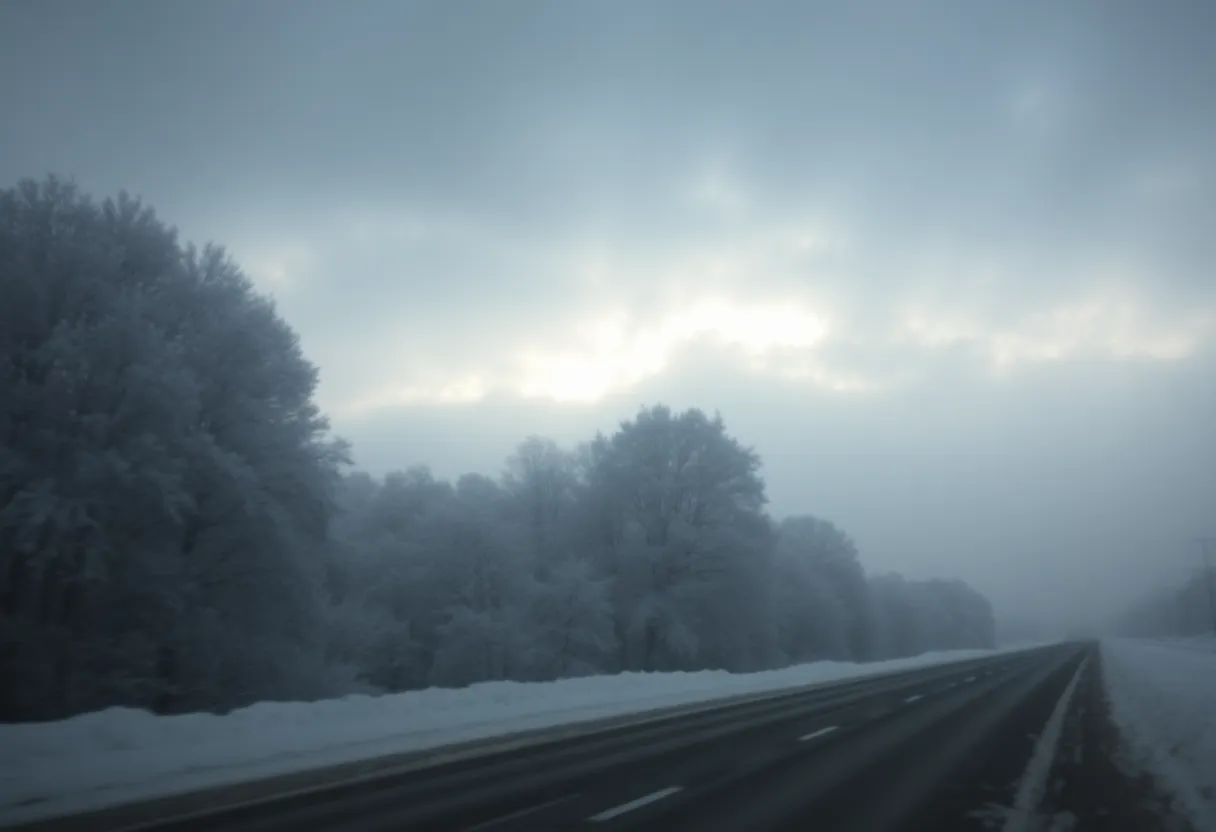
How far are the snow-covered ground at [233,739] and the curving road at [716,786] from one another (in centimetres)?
88

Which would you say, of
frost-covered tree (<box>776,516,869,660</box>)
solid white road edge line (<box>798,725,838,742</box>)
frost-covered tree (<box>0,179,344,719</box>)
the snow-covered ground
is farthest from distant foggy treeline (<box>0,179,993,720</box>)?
frost-covered tree (<box>776,516,869,660</box>)

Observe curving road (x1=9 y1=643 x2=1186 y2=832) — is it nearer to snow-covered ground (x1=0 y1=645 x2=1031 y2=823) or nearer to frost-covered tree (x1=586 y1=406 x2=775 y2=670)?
snow-covered ground (x1=0 y1=645 x2=1031 y2=823)

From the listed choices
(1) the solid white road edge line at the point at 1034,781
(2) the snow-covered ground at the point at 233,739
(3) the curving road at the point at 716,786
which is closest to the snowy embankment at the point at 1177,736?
(3) the curving road at the point at 716,786

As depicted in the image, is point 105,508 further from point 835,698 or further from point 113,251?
point 835,698

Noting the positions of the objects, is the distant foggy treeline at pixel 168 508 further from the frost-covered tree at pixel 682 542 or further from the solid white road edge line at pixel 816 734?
the solid white road edge line at pixel 816 734

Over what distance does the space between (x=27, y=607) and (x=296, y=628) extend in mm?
6955

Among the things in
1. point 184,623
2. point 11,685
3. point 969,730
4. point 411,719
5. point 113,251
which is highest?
point 113,251

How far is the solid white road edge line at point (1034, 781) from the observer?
8.29 meters

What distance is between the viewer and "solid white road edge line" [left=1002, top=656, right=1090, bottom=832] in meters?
8.29

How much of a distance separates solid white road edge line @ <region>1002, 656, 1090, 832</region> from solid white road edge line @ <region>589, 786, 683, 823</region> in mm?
3707

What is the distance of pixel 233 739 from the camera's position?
1270 cm

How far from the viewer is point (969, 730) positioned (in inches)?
648

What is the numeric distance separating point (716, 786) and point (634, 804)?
62.6 inches

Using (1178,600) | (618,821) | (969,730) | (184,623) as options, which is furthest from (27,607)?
(1178,600)
